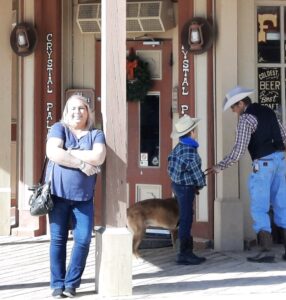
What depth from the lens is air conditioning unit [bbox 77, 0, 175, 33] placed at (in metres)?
8.71

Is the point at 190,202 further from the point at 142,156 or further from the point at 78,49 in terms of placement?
the point at 78,49

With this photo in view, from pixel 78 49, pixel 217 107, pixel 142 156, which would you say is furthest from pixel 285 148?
pixel 78 49

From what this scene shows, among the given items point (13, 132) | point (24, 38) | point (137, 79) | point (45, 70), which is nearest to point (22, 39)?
point (24, 38)

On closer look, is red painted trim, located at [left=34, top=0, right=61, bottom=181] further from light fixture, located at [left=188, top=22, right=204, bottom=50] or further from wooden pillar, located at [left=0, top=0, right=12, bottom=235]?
light fixture, located at [left=188, top=22, right=204, bottom=50]

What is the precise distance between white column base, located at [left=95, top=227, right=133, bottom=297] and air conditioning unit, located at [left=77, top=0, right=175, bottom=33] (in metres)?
3.65

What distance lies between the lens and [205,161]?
8.47 meters

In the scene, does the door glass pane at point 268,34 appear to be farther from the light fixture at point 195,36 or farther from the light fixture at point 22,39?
the light fixture at point 22,39

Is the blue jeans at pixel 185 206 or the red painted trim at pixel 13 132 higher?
the red painted trim at pixel 13 132

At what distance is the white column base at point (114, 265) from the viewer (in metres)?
5.96

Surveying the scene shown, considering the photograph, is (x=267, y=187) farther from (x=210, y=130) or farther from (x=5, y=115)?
(x=5, y=115)

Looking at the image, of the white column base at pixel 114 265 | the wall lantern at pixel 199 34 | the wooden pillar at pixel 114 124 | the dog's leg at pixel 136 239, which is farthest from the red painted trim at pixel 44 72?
the white column base at pixel 114 265

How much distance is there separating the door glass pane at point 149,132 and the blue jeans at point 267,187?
76.4 inches

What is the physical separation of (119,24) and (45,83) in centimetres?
314

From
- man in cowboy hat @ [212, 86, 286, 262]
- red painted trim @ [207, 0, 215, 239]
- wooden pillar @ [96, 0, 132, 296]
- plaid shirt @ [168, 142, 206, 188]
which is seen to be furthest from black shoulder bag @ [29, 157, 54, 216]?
red painted trim @ [207, 0, 215, 239]
